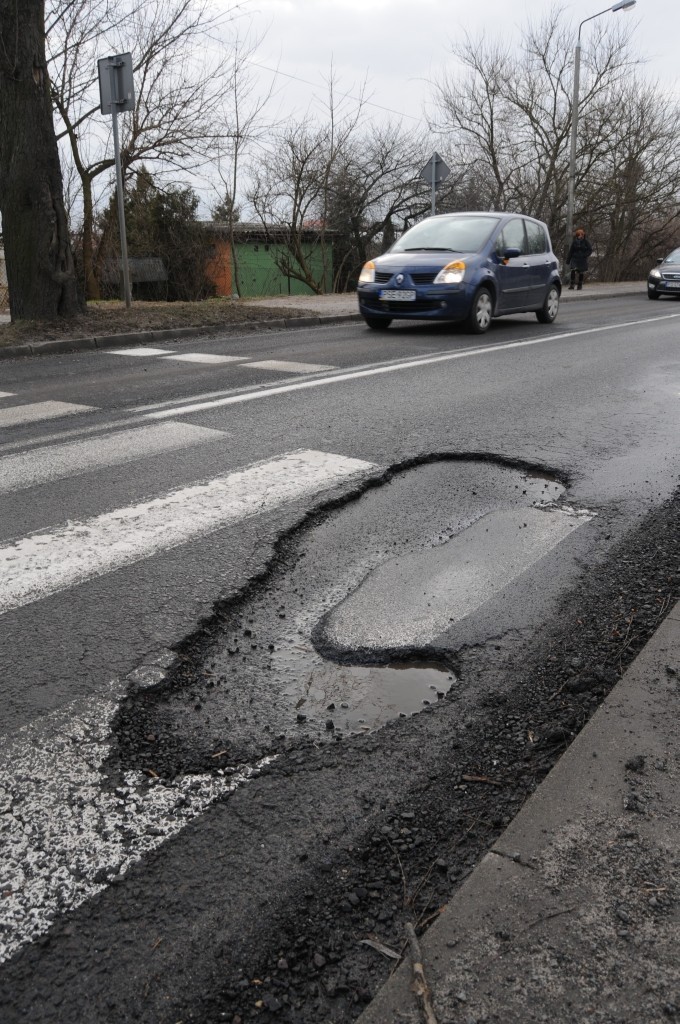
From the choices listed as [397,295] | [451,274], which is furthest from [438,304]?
[397,295]

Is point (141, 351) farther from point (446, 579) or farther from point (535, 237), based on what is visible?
point (446, 579)

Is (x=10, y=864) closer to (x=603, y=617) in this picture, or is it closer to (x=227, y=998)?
(x=227, y=998)

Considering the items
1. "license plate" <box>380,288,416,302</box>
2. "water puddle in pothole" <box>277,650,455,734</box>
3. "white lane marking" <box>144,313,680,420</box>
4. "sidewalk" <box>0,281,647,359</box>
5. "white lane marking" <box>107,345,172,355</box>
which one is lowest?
"water puddle in pothole" <box>277,650,455,734</box>

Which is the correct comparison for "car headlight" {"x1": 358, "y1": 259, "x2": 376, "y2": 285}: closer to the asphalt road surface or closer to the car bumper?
the car bumper

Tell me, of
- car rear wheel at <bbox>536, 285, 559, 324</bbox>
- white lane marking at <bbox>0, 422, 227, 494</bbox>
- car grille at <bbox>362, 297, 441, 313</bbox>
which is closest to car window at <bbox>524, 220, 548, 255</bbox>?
car rear wheel at <bbox>536, 285, 559, 324</bbox>

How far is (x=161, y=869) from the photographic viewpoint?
1953mm

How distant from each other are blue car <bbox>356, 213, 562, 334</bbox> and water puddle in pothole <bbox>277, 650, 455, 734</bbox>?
9858 mm

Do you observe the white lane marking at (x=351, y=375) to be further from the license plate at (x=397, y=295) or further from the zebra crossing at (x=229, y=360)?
the license plate at (x=397, y=295)

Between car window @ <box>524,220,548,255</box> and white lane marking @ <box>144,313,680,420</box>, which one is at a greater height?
car window @ <box>524,220,548,255</box>

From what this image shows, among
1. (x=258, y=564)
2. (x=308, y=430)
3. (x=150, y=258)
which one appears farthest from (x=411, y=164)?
(x=258, y=564)

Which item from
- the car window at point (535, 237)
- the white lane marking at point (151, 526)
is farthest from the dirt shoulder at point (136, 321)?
the white lane marking at point (151, 526)

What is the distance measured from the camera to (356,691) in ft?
9.13

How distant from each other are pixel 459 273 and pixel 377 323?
1662mm

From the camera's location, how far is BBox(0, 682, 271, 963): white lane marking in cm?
187
